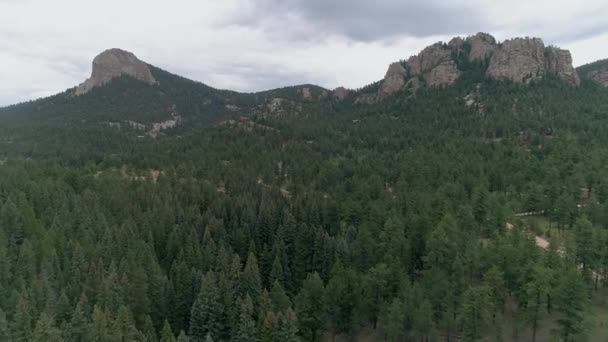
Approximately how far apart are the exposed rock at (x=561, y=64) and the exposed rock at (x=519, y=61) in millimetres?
3170

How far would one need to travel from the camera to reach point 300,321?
44656 mm

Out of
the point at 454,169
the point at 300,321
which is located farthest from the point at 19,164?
the point at 454,169

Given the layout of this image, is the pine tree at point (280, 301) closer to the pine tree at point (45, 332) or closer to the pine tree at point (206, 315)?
the pine tree at point (206, 315)

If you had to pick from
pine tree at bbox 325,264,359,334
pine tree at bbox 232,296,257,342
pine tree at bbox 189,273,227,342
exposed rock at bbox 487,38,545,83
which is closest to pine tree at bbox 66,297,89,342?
pine tree at bbox 189,273,227,342

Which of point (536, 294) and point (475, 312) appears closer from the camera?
point (475, 312)

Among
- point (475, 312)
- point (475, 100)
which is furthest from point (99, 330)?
point (475, 100)

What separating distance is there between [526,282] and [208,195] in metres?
64.6

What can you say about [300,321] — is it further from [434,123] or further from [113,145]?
[113,145]

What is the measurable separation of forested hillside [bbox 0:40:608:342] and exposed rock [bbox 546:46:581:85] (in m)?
50.3

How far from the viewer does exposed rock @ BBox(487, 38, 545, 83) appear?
165375 mm

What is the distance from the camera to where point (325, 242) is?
5888cm

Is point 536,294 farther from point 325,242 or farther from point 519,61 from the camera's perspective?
point 519,61

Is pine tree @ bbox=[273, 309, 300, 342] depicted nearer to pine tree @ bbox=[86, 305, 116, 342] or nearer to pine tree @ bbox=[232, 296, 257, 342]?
pine tree @ bbox=[232, 296, 257, 342]

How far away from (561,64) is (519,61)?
18422mm
